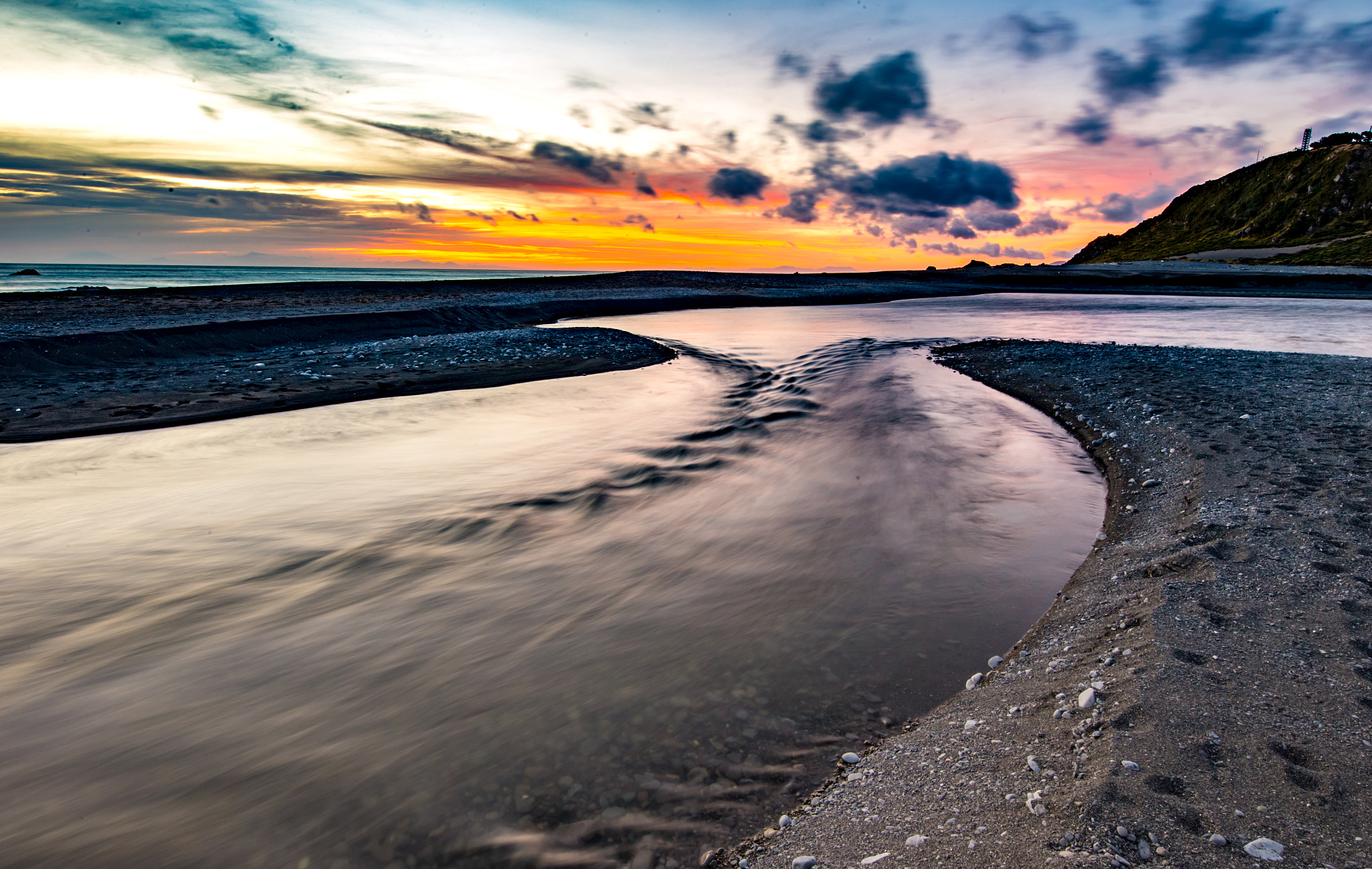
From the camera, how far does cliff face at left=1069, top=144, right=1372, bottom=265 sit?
249 feet

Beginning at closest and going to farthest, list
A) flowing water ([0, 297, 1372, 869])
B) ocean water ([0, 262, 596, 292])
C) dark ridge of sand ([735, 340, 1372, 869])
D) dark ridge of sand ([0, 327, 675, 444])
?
dark ridge of sand ([735, 340, 1372, 869]) → flowing water ([0, 297, 1372, 869]) → dark ridge of sand ([0, 327, 675, 444]) → ocean water ([0, 262, 596, 292])

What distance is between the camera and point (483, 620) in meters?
6.08

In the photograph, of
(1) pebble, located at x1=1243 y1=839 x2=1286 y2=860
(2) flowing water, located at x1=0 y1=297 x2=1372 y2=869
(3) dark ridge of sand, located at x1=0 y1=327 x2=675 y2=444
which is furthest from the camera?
(3) dark ridge of sand, located at x1=0 y1=327 x2=675 y2=444

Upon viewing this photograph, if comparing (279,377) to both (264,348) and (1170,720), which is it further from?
(1170,720)

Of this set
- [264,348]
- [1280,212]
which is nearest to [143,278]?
[264,348]

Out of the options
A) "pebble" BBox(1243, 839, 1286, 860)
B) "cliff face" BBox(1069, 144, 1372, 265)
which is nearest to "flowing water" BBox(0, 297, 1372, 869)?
"pebble" BBox(1243, 839, 1286, 860)

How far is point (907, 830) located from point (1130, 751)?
1.18m

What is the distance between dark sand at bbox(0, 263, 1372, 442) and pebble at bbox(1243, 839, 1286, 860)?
51.7 feet

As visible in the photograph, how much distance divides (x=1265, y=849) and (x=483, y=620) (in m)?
5.57

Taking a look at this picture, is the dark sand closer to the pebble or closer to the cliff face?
the pebble

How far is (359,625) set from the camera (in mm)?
6012

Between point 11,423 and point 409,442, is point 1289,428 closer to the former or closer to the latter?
point 409,442

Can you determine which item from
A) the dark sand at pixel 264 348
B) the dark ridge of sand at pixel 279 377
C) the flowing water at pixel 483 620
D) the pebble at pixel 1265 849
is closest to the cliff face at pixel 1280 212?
the dark sand at pixel 264 348

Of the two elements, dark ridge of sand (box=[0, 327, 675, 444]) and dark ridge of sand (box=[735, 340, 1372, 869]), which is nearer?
dark ridge of sand (box=[735, 340, 1372, 869])
